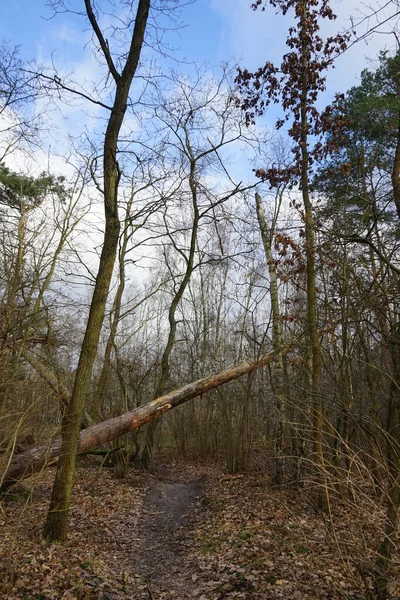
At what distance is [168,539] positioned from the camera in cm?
710

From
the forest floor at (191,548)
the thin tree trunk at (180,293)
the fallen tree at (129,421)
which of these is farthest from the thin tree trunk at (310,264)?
the thin tree trunk at (180,293)

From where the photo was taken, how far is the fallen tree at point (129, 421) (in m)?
7.28

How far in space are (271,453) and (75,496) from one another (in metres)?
4.15

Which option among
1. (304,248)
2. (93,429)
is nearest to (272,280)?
(304,248)

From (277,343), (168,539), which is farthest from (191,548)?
(277,343)

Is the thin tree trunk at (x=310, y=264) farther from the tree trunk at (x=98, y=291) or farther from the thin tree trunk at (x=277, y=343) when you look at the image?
the tree trunk at (x=98, y=291)

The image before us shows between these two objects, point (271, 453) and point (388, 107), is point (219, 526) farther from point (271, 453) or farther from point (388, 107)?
point (388, 107)

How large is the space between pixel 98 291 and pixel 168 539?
4.28 m

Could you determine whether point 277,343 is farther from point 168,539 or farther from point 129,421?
point 168,539

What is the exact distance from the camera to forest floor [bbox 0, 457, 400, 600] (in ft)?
14.5

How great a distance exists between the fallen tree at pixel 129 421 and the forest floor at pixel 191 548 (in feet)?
1.98

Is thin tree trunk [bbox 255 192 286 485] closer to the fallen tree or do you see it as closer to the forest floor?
the fallen tree

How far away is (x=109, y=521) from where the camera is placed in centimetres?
758

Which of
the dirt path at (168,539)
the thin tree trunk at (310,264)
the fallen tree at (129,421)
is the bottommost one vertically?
the dirt path at (168,539)
